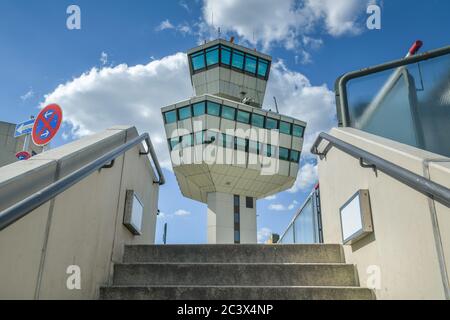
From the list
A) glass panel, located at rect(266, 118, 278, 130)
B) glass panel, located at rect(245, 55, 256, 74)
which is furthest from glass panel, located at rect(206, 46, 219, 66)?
glass panel, located at rect(266, 118, 278, 130)

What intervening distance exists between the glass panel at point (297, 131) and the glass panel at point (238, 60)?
18.3 feet

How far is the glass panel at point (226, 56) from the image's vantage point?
2508cm

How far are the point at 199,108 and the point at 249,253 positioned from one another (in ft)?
63.0

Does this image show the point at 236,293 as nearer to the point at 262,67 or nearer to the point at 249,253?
the point at 249,253

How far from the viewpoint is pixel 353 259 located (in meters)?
3.51

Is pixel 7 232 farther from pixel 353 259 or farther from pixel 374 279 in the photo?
pixel 353 259

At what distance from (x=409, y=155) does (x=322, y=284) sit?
5.02 ft

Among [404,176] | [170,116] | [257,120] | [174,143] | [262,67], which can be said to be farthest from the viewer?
[262,67]

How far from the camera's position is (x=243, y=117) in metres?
23.3

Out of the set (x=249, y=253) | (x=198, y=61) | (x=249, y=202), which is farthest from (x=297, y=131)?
(x=249, y=253)

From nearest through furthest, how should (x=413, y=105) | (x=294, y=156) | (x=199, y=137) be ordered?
(x=413, y=105) < (x=199, y=137) < (x=294, y=156)

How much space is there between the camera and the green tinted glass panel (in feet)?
74.9

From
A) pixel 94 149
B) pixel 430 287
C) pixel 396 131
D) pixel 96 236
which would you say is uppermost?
pixel 396 131
